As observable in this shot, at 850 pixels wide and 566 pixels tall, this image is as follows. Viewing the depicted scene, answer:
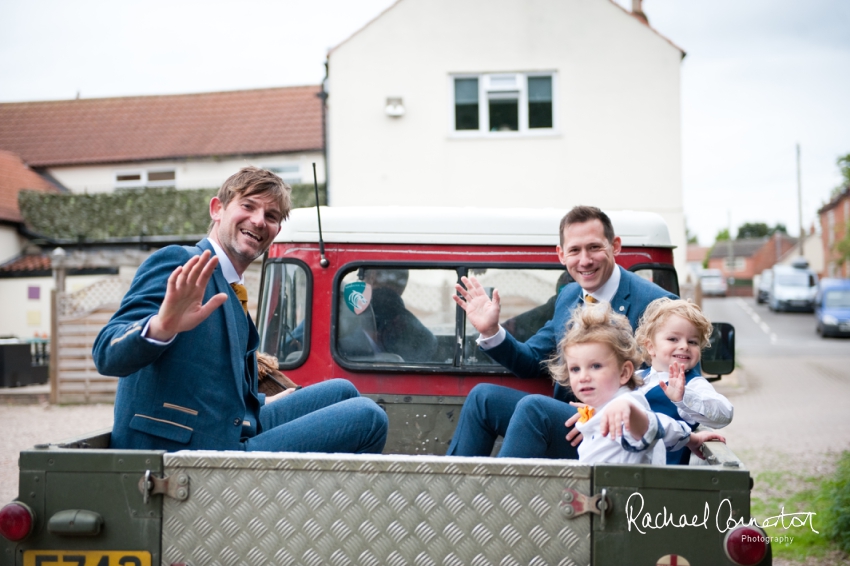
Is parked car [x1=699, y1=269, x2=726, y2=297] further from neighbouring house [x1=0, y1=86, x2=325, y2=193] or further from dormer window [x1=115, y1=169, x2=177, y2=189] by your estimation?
dormer window [x1=115, y1=169, x2=177, y2=189]

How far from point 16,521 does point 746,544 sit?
2164 mm

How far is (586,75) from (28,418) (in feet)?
39.9

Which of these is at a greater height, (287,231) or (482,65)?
(482,65)

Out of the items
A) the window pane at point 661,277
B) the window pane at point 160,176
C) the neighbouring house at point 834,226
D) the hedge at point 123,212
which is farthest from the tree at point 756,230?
the window pane at point 661,277

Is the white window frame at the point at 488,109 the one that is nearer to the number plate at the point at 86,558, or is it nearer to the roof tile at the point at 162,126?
the roof tile at the point at 162,126

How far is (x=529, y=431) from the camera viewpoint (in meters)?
2.98

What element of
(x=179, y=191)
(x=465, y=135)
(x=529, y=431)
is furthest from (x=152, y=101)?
(x=529, y=431)

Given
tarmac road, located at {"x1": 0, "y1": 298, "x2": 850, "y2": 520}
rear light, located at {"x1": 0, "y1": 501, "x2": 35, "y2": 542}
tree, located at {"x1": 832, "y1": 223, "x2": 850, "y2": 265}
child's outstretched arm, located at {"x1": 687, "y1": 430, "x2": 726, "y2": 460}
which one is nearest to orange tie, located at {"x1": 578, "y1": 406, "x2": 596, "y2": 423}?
child's outstretched arm, located at {"x1": 687, "y1": 430, "x2": 726, "y2": 460}

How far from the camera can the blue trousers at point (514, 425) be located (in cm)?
299

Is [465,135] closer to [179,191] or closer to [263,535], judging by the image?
[179,191]

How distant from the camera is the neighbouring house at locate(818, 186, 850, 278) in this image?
4768 cm

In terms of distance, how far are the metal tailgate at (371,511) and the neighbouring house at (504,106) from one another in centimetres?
1392

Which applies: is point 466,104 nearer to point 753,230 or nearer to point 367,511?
point 367,511

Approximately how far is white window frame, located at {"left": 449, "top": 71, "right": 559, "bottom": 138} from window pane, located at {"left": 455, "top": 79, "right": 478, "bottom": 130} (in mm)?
88
